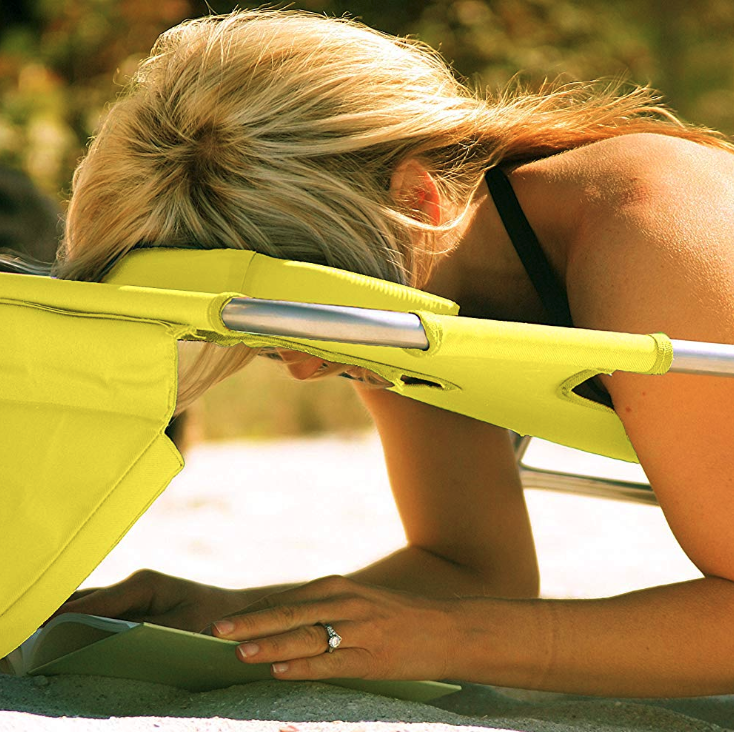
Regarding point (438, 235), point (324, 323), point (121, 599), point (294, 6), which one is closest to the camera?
point (324, 323)

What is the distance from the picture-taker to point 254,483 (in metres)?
3.77

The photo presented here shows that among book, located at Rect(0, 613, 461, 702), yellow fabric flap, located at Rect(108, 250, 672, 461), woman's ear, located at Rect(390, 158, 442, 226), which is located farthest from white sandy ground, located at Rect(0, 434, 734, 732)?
woman's ear, located at Rect(390, 158, 442, 226)

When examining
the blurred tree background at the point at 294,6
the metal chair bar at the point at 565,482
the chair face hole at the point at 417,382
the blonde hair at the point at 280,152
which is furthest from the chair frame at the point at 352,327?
the blurred tree background at the point at 294,6

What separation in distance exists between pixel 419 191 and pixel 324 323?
456 millimetres

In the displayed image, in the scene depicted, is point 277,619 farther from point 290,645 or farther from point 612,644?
point 612,644

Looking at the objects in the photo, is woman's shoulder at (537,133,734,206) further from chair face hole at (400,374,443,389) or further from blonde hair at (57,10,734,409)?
chair face hole at (400,374,443,389)

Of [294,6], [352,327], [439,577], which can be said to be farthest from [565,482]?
[294,6]

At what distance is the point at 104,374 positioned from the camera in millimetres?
1256

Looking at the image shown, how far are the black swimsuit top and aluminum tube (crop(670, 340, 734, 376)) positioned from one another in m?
0.37

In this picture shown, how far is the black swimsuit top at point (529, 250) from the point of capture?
1.57 metres

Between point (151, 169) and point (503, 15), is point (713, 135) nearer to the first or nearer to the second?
point (151, 169)

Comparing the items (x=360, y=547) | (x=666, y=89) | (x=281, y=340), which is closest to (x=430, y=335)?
(x=281, y=340)

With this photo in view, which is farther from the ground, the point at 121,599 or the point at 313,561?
the point at 121,599

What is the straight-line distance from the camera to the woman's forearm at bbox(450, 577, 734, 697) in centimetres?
138
